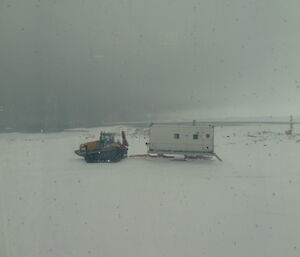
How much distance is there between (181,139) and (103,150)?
161 inches

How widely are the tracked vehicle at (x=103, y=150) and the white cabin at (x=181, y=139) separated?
1.91m

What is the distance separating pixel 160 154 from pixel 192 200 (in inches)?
288

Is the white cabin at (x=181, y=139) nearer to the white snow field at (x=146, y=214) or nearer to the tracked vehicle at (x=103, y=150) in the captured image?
the tracked vehicle at (x=103, y=150)

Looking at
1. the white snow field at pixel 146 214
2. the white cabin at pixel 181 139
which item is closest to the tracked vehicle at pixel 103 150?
the white cabin at pixel 181 139

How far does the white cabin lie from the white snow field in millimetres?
4381

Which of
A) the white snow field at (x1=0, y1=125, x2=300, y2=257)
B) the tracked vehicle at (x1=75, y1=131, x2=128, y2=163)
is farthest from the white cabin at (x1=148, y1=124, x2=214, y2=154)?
the white snow field at (x1=0, y1=125, x2=300, y2=257)

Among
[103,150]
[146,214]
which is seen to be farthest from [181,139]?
[146,214]

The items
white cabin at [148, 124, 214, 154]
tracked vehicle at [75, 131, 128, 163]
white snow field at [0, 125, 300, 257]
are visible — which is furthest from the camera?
white cabin at [148, 124, 214, 154]

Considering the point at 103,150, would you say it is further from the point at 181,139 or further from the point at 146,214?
the point at 146,214

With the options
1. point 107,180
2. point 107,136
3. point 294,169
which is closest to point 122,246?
point 107,180

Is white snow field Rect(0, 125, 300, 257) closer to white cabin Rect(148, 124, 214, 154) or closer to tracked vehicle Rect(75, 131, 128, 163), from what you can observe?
tracked vehicle Rect(75, 131, 128, 163)

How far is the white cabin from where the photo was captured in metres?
12.1

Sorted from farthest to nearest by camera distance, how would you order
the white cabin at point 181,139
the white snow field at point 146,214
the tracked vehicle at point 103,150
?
the white cabin at point 181,139 → the tracked vehicle at point 103,150 → the white snow field at point 146,214

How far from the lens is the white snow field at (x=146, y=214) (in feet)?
10.9
